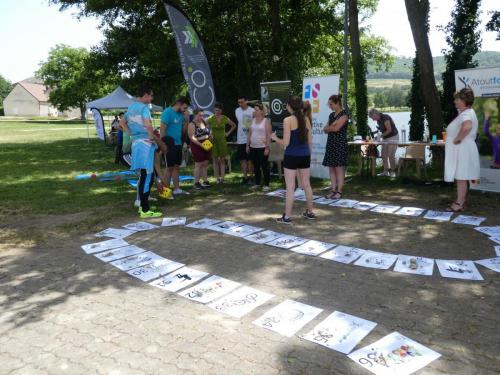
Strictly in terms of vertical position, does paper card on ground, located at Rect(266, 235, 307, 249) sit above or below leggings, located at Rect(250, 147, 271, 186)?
below

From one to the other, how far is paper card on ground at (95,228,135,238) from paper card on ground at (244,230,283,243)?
1666 mm

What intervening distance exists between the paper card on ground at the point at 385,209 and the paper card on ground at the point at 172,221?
309 cm

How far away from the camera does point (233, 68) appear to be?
20719mm

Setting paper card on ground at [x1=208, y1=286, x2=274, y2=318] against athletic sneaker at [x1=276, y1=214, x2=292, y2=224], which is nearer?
paper card on ground at [x1=208, y1=286, x2=274, y2=318]

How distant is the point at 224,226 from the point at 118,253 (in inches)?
64.8

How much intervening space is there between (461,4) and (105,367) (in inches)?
641

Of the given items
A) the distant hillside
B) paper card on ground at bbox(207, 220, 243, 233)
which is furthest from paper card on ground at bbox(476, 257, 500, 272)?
the distant hillside

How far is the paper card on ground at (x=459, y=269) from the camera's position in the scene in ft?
14.3

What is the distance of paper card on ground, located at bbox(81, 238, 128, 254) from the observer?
17.8ft

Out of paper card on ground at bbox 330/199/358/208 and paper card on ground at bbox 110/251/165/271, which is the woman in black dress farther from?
paper card on ground at bbox 110/251/165/271

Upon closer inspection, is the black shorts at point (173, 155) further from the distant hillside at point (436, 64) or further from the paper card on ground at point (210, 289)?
the distant hillside at point (436, 64)

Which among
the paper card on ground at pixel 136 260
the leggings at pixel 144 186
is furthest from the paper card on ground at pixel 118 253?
the leggings at pixel 144 186

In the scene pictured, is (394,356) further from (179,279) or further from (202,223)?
(202,223)

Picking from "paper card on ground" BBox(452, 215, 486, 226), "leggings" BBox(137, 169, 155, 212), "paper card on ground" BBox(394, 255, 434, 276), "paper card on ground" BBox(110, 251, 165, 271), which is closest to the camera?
"paper card on ground" BBox(394, 255, 434, 276)
